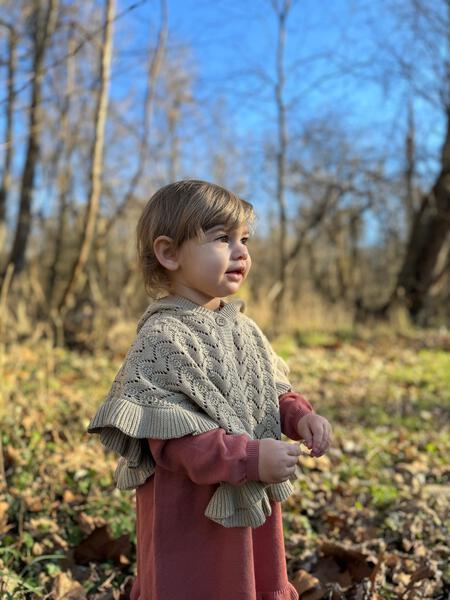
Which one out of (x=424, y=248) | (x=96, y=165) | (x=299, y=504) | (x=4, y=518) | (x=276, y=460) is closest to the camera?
(x=276, y=460)

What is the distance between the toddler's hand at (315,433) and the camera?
63.6 inches

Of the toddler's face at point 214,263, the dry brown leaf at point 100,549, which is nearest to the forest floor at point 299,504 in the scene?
the dry brown leaf at point 100,549

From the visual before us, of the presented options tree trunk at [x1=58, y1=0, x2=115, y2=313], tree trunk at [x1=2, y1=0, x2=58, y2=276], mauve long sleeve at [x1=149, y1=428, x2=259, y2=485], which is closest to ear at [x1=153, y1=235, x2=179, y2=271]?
mauve long sleeve at [x1=149, y1=428, x2=259, y2=485]

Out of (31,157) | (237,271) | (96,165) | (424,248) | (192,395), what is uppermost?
(31,157)

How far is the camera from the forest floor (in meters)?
2.36

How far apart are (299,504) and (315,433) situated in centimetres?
171

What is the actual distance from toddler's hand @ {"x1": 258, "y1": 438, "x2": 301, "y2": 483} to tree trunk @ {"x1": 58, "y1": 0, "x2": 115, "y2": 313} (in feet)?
16.8

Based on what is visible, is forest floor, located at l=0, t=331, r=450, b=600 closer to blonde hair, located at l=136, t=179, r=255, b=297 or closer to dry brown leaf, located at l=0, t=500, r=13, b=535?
dry brown leaf, located at l=0, t=500, r=13, b=535

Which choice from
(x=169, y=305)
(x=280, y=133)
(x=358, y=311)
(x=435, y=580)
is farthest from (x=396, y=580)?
(x=280, y=133)

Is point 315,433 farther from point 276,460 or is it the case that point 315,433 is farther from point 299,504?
point 299,504

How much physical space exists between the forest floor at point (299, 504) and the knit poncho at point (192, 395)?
3.07ft

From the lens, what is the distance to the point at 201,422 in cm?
146

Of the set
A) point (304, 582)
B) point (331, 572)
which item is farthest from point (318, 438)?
point (331, 572)

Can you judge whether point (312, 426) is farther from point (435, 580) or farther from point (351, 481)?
point (351, 481)
